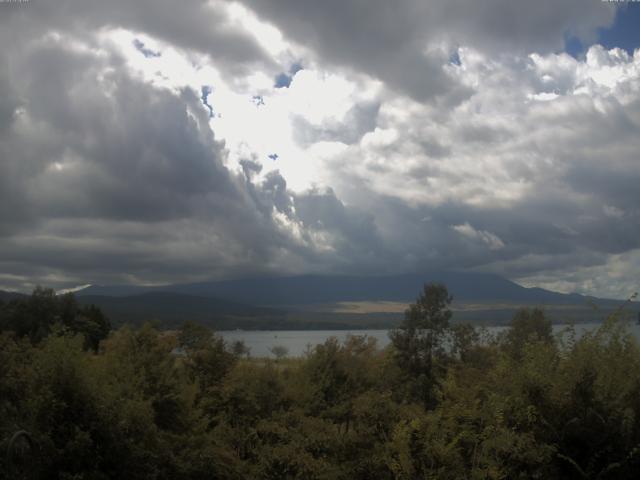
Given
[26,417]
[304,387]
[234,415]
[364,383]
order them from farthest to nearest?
[364,383] → [304,387] → [234,415] → [26,417]

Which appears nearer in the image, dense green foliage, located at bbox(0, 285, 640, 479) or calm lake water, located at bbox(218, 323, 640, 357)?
dense green foliage, located at bbox(0, 285, 640, 479)

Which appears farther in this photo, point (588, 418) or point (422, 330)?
point (422, 330)

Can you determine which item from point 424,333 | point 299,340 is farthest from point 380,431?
point 299,340

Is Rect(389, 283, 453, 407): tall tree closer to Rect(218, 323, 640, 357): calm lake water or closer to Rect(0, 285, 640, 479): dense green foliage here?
Rect(218, 323, 640, 357): calm lake water

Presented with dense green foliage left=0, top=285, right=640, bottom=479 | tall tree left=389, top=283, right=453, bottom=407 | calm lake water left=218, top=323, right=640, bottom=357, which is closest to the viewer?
dense green foliage left=0, top=285, right=640, bottom=479

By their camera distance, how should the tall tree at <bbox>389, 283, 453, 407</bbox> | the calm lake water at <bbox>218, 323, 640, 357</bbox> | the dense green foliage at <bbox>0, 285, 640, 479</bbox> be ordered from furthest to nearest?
the tall tree at <bbox>389, 283, 453, 407</bbox>, the calm lake water at <bbox>218, 323, 640, 357</bbox>, the dense green foliage at <bbox>0, 285, 640, 479</bbox>

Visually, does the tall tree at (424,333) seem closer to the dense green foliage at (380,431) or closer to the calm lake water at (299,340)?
the calm lake water at (299,340)

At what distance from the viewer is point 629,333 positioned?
14.8m

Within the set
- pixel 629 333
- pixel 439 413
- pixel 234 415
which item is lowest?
pixel 234 415

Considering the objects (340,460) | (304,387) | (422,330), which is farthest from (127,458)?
(422,330)

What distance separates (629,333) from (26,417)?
12786 mm

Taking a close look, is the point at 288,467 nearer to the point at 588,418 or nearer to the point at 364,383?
the point at 588,418

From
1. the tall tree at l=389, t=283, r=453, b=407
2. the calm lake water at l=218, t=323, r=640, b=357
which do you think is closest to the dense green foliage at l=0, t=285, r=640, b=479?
the calm lake water at l=218, t=323, r=640, b=357

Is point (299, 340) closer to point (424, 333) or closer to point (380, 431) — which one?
point (424, 333)
